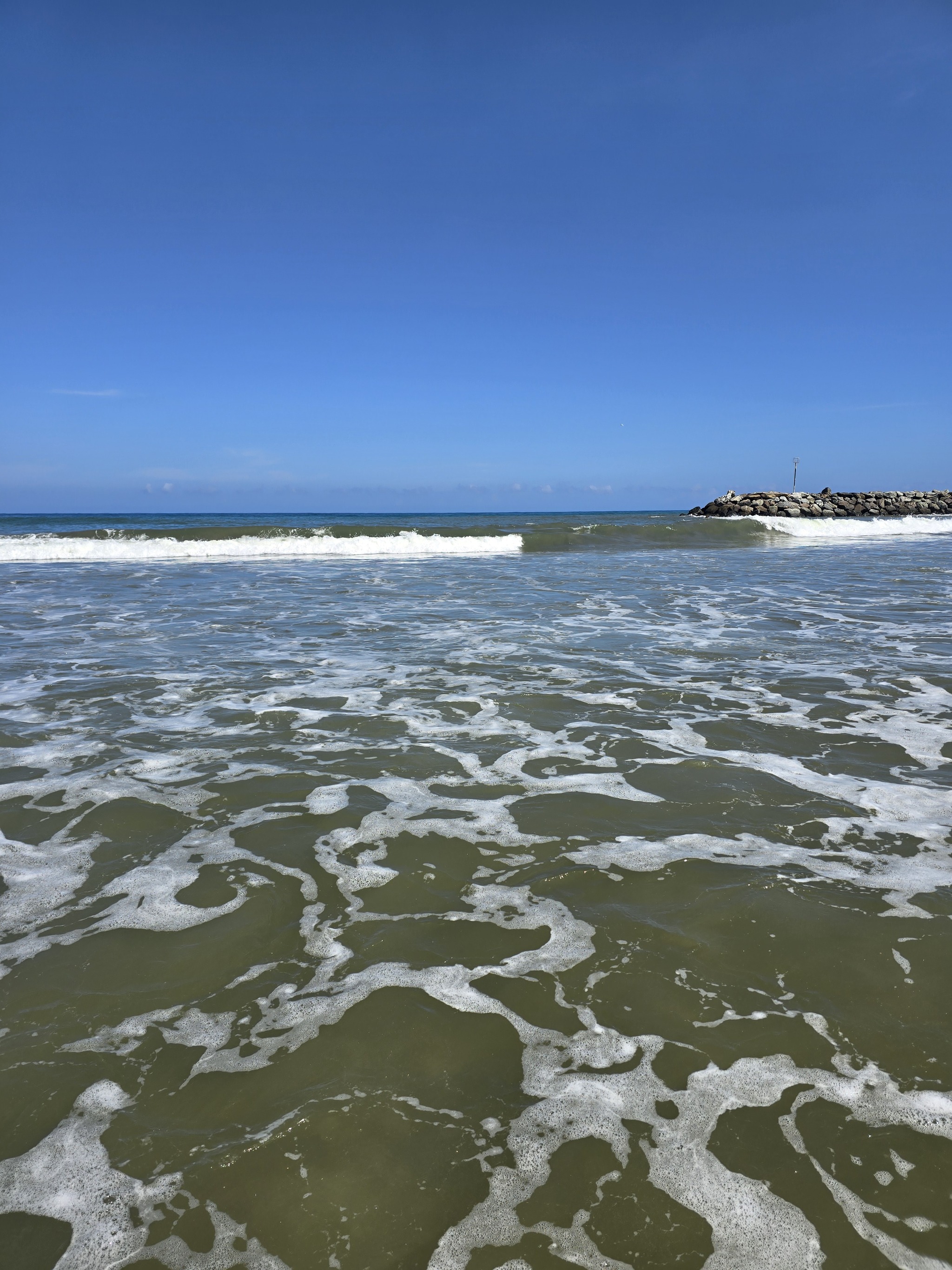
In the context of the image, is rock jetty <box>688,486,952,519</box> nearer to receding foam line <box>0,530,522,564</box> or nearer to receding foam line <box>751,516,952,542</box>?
receding foam line <box>751,516,952,542</box>

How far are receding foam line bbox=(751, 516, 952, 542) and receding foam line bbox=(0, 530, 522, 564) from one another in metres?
14.2

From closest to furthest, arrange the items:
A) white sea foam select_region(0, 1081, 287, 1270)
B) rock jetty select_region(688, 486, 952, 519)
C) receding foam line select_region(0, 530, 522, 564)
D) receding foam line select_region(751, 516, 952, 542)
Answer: white sea foam select_region(0, 1081, 287, 1270) < receding foam line select_region(0, 530, 522, 564) < receding foam line select_region(751, 516, 952, 542) < rock jetty select_region(688, 486, 952, 519)

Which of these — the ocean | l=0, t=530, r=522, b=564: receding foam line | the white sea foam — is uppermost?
l=0, t=530, r=522, b=564: receding foam line

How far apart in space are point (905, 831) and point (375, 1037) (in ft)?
7.90

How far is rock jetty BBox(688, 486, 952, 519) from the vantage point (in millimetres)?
44750

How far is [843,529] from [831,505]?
59.4 feet

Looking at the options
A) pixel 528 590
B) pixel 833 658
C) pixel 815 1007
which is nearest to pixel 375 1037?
pixel 815 1007

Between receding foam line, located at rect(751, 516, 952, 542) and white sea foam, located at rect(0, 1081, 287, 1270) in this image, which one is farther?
receding foam line, located at rect(751, 516, 952, 542)

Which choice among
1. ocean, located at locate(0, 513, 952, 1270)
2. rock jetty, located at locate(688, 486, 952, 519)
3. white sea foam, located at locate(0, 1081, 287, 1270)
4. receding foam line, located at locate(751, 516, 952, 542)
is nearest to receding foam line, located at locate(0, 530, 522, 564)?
receding foam line, located at locate(751, 516, 952, 542)

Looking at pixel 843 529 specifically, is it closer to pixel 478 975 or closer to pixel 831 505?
pixel 831 505

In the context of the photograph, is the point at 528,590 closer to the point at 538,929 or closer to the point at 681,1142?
the point at 538,929

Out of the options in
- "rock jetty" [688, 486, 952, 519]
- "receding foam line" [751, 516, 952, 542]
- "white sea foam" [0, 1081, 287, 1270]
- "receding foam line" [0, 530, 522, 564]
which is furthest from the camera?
"rock jetty" [688, 486, 952, 519]

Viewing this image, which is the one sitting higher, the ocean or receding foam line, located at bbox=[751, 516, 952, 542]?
receding foam line, located at bbox=[751, 516, 952, 542]

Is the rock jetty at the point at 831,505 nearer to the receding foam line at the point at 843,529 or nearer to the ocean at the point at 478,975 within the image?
the receding foam line at the point at 843,529
